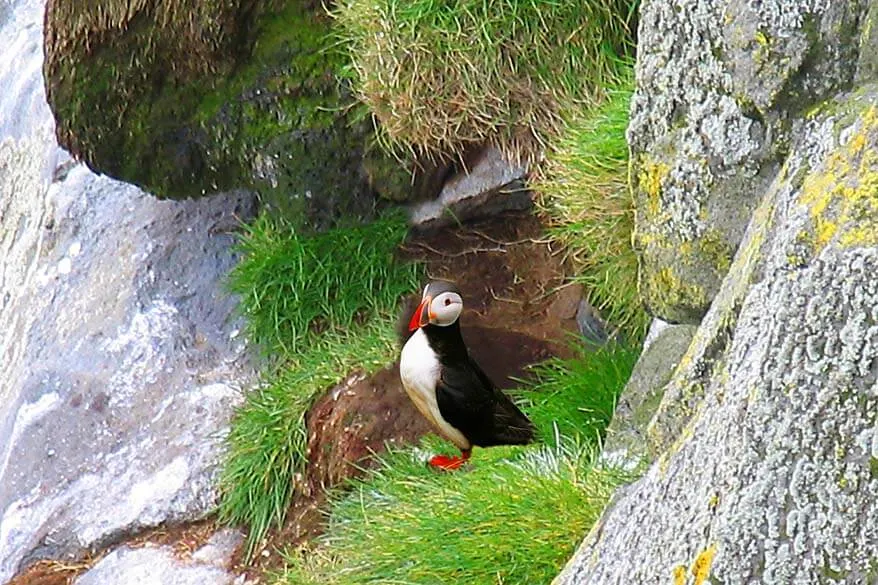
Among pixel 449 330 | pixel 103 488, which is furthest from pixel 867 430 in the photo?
pixel 103 488

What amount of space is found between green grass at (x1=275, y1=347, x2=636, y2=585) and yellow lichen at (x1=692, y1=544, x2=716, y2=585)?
109cm

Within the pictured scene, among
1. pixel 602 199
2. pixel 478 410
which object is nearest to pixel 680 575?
pixel 602 199

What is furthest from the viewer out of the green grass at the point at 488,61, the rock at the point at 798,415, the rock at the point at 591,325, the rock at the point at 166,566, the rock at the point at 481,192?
the rock at the point at 481,192

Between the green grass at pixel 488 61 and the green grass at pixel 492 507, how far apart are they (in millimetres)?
862

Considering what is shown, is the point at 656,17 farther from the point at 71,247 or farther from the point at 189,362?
the point at 71,247

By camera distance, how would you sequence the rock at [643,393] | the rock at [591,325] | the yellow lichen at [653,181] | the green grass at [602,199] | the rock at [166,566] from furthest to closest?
the rock at [166,566] → the rock at [591,325] → the green grass at [602,199] → the rock at [643,393] → the yellow lichen at [653,181]

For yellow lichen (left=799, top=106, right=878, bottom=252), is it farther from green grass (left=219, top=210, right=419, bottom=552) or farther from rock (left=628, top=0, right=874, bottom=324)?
green grass (left=219, top=210, right=419, bottom=552)

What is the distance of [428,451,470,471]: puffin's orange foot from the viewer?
392 cm

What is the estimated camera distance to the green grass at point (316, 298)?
4867mm

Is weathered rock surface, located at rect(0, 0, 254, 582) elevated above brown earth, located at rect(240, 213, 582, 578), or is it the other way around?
weathered rock surface, located at rect(0, 0, 254, 582)

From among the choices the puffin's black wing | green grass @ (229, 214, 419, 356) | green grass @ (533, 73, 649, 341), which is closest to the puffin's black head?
the puffin's black wing

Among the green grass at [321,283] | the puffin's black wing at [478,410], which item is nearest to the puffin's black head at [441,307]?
the puffin's black wing at [478,410]

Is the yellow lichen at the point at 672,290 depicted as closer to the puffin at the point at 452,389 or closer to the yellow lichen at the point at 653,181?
the yellow lichen at the point at 653,181

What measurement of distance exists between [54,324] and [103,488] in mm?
972
